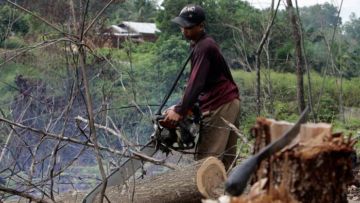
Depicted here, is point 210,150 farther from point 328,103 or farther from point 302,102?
point 328,103

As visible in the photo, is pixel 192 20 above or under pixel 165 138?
above

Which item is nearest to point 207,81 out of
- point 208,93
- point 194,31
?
point 208,93

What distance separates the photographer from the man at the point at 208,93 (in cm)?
448

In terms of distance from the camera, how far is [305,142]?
213 cm

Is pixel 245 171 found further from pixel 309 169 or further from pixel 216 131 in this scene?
pixel 216 131

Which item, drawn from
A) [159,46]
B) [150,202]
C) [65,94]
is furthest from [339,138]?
[159,46]

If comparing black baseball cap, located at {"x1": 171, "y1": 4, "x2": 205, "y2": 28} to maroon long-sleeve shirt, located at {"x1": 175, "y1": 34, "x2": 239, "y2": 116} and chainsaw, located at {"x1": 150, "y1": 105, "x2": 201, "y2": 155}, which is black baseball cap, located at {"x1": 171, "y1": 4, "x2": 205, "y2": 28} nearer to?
maroon long-sleeve shirt, located at {"x1": 175, "y1": 34, "x2": 239, "y2": 116}

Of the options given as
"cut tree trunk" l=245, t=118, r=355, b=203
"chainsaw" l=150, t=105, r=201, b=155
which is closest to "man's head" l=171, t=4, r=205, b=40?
"chainsaw" l=150, t=105, r=201, b=155

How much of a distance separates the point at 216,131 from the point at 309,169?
9.02 feet

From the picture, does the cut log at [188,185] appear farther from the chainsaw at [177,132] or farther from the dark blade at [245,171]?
the dark blade at [245,171]

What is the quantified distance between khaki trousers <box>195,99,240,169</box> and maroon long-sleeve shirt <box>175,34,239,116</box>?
0.18 feet

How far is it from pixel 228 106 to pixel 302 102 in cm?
238

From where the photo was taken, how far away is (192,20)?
4.59m

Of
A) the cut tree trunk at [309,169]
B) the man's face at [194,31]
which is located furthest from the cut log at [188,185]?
the cut tree trunk at [309,169]
